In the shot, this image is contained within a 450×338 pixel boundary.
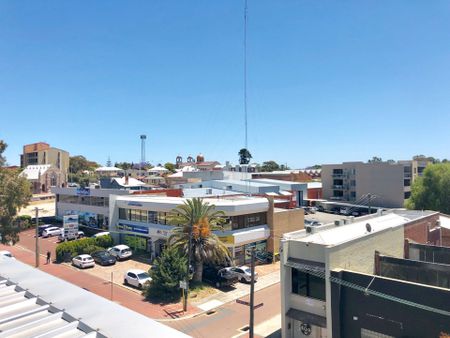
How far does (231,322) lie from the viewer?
76.7 feet

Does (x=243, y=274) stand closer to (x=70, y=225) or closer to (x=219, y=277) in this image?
(x=219, y=277)

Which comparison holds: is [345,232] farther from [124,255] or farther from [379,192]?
[379,192]

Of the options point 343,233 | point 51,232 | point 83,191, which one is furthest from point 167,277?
point 83,191

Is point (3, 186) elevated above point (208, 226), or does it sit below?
above

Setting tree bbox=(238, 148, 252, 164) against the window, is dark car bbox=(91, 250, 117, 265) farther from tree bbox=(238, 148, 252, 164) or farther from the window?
tree bbox=(238, 148, 252, 164)

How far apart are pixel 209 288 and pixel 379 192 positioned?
60734 millimetres

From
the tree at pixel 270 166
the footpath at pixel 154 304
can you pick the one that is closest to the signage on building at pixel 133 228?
the footpath at pixel 154 304

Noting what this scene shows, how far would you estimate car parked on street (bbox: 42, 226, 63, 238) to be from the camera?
4988 centimetres

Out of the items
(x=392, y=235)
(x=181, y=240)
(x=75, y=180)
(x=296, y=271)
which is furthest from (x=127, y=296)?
(x=75, y=180)

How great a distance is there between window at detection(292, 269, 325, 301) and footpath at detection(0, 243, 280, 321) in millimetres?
8117

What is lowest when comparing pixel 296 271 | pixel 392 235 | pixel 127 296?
pixel 127 296

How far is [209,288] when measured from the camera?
29.6 meters

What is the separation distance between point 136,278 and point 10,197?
14.0 meters

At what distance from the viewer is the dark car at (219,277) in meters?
29.8
